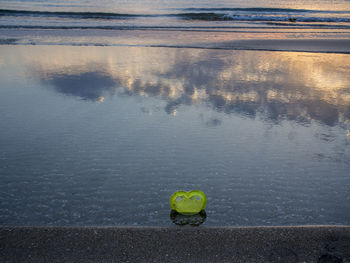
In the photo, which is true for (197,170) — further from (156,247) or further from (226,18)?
(226,18)

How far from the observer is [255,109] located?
5.27m

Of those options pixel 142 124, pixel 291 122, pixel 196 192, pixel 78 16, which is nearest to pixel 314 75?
pixel 291 122

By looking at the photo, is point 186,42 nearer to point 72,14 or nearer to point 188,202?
point 188,202

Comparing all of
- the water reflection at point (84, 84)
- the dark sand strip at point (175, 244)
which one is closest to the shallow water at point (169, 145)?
the water reflection at point (84, 84)

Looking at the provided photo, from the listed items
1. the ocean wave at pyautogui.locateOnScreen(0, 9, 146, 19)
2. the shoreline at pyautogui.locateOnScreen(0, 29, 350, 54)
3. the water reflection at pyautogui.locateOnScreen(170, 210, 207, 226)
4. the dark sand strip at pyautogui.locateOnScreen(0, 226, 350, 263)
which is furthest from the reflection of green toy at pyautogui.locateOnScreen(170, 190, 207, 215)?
the ocean wave at pyautogui.locateOnScreen(0, 9, 146, 19)

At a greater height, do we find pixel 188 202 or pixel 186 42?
pixel 186 42

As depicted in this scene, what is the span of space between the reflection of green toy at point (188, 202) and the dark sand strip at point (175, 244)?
0.23m

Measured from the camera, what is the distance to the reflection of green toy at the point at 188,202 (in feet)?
8.66

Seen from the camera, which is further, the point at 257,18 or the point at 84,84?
the point at 257,18

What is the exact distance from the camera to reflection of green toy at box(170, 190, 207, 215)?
2.64m

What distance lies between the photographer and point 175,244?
2246mm

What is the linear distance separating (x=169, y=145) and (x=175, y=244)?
6.12 feet

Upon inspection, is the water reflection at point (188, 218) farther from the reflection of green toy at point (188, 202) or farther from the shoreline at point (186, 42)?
the shoreline at point (186, 42)

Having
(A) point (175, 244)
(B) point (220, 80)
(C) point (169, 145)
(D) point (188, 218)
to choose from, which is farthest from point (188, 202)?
(B) point (220, 80)
